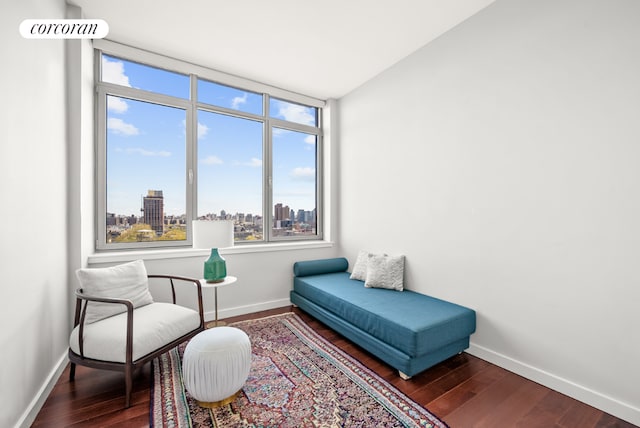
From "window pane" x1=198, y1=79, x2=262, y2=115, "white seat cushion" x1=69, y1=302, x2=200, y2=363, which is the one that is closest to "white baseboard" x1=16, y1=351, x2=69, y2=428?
"white seat cushion" x1=69, y1=302, x2=200, y2=363

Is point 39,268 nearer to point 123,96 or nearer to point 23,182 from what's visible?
point 23,182

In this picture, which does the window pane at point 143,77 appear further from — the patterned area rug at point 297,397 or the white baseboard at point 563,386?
the white baseboard at point 563,386

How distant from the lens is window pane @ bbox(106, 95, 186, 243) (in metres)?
2.97

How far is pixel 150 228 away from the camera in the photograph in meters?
3.14

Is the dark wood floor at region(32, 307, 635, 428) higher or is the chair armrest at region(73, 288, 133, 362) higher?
the chair armrest at region(73, 288, 133, 362)

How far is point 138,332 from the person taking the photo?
1.86 metres

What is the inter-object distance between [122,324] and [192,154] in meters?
2.06

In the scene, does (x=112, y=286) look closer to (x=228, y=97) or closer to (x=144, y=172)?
(x=144, y=172)

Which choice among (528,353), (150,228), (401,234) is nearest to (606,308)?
(528,353)

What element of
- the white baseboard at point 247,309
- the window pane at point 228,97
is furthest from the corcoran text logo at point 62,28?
the white baseboard at point 247,309

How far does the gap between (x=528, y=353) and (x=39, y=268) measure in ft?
11.5

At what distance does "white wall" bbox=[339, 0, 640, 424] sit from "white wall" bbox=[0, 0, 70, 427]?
10.0ft

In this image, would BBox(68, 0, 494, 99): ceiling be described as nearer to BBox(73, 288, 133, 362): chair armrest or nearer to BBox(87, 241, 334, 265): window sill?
BBox(87, 241, 334, 265): window sill

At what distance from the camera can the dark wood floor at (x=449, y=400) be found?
1634 mm
